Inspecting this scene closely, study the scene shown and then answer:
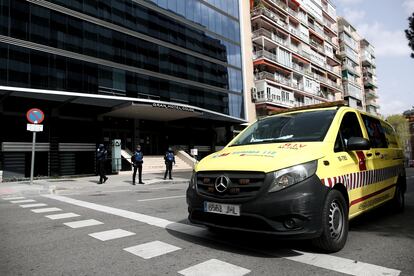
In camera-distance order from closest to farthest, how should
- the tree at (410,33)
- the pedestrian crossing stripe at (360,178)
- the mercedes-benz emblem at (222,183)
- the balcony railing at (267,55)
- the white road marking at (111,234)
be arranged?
the mercedes-benz emblem at (222,183) < the pedestrian crossing stripe at (360,178) < the white road marking at (111,234) < the tree at (410,33) < the balcony railing at (267,55)

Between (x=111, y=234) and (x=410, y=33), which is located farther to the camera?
(x=410, y=33)

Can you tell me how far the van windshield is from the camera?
4.34 metres

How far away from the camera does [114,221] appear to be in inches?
231

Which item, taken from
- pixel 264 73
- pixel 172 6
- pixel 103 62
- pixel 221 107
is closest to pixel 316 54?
pixel 264 73

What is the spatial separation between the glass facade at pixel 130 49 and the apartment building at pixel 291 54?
10.1ft

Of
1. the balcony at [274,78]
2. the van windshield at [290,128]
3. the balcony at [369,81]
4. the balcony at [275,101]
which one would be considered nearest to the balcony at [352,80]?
the balcony at [369,81]

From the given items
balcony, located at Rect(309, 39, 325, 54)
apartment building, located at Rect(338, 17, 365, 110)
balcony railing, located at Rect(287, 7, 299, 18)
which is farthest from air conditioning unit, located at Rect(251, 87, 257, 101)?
apartment building, located at Rect(338, 17, 365, 110)

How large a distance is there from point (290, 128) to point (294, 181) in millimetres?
1374

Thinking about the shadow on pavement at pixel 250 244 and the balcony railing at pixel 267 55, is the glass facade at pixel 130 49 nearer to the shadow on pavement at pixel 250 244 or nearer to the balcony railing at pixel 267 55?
the balcony railing at pixel 267 55

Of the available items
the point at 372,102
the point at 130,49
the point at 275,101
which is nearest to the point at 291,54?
the point at 275,101

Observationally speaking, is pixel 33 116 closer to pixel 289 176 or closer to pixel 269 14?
pixel 289 176

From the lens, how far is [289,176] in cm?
349

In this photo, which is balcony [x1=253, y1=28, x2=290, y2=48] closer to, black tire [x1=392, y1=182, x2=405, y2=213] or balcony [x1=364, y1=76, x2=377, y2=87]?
black tire [x1=392, y1=182, x2=405, y2=213]

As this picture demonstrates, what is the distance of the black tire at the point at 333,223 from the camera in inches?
142
